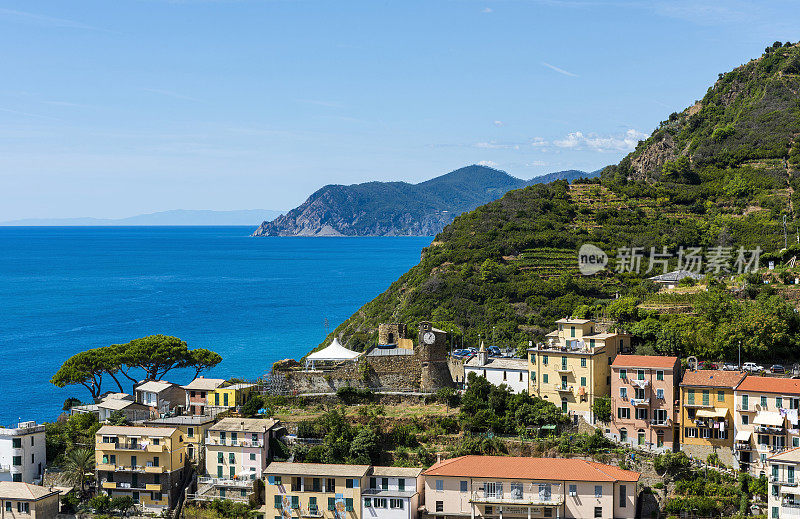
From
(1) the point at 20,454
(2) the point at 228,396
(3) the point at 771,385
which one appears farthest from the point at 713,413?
(1) the point at 20,454

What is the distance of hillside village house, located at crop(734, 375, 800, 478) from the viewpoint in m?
45.3

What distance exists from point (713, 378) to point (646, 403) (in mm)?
3832

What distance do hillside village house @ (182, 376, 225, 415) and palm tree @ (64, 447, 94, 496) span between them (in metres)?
7.14

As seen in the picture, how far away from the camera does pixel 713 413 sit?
4728 cm

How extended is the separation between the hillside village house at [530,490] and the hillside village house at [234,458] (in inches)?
394

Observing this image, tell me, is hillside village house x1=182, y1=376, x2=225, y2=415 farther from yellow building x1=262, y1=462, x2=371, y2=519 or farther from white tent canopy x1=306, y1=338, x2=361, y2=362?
yellow building x1=262, y1=462, x2=371, y2=519

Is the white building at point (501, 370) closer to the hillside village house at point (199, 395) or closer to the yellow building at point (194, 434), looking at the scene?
the hillside village house at point (199, 395)

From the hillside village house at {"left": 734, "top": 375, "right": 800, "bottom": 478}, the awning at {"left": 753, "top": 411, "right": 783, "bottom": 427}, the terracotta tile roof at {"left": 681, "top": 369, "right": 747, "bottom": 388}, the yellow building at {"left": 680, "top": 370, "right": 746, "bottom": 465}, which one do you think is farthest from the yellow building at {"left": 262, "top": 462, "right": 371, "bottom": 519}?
the awning at {"left": 753, "top": 411, "right": 783, "bottom": 427}

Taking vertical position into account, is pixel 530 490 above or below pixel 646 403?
below

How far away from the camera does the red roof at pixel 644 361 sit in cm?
4938

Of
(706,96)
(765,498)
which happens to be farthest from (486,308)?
(706,96)

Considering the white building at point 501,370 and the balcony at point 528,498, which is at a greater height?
the white building at point 501,370

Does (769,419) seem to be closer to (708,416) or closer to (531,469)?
(708,416)

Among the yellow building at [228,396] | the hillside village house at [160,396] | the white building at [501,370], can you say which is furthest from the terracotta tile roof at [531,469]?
the hillside village house at [160,396]
